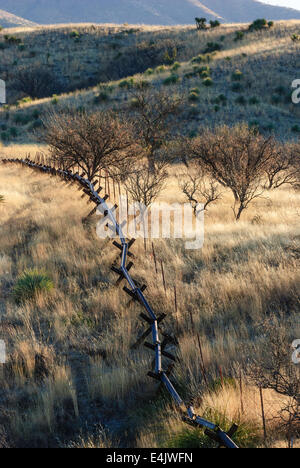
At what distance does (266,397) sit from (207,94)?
121ft

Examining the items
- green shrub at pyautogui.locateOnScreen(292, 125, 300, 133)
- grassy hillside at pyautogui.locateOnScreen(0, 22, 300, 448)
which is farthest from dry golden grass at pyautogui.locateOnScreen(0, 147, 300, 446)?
green shrub at pyautogui.locateOnScreen(292, 125, 300, 133)

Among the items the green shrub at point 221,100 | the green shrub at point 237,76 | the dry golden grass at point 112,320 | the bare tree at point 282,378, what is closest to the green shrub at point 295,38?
the green shrub at point 237,76

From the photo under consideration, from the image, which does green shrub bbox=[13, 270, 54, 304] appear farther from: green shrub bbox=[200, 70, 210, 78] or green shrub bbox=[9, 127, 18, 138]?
green shrub bbox=[200, 70, 210, 78]

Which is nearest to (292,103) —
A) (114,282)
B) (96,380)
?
(114,282)

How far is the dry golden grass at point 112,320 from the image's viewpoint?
3.74 meters

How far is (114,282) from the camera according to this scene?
6.66 meters

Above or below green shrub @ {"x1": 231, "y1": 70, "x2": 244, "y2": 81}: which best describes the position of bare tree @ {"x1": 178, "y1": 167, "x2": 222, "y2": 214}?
below

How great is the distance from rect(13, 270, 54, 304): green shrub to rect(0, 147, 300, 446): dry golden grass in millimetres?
133

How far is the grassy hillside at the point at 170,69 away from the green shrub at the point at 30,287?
26.9 meters

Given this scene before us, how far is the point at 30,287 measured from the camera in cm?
621

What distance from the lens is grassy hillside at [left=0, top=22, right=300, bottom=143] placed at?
116 ft

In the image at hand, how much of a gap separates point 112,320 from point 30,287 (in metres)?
1.58
